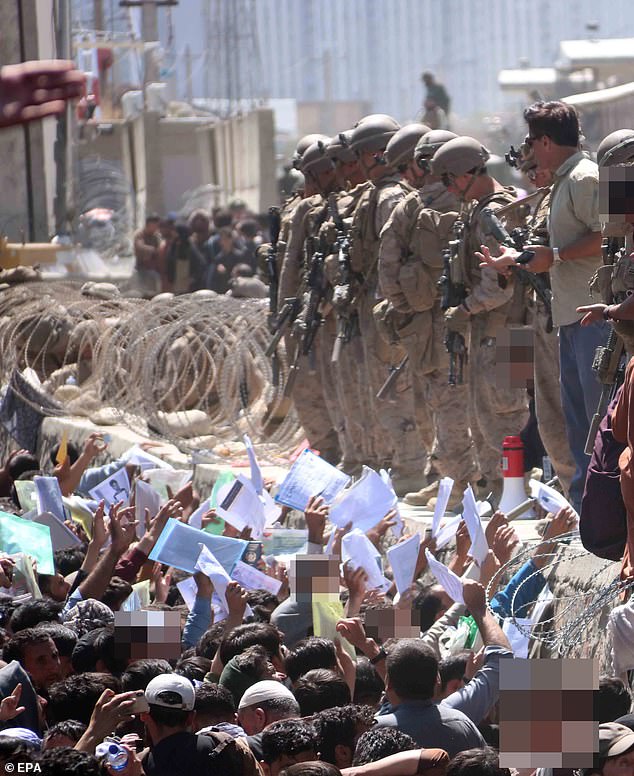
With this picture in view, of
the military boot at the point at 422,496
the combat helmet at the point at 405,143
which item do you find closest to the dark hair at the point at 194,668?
the military boot at the point at 422,496

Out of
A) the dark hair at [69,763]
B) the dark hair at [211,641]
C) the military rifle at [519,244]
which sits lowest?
the dark hair at [211,641]

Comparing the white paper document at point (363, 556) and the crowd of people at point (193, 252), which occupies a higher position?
the white paper document at point (363, 556)

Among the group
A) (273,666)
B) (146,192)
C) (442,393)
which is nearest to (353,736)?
(273,666)

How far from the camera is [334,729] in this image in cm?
496

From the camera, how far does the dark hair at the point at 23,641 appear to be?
591cm

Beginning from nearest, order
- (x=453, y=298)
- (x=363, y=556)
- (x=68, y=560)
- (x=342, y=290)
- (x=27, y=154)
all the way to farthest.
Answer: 1. (x=363, y=556)
2. (x=68, y=560)
3. (x=453, y=298)
4. (x=342, y=290)
5. (x=27, y=154)

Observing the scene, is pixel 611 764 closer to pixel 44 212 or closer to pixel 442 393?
pixel 442 393

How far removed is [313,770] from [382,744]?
0.35 meters

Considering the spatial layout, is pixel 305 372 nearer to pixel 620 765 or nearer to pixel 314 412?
pixel 314 412

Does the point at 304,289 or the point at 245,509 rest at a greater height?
the point at 304,289

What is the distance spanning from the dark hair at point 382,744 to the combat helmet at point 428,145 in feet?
16.2

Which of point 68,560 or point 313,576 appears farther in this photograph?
point 68,560

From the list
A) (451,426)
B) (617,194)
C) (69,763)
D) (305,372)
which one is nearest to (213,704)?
(69,763)

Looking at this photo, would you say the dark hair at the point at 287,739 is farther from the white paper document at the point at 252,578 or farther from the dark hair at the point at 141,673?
the white paper document at the point at 252,578
